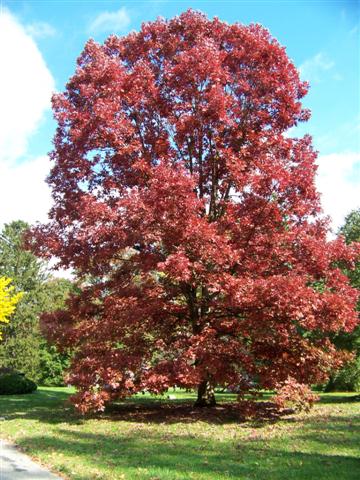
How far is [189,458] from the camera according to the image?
7.18 m

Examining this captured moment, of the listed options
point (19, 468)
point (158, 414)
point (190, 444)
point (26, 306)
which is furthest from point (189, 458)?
point (26, 306)

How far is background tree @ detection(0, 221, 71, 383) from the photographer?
3388 centimetres

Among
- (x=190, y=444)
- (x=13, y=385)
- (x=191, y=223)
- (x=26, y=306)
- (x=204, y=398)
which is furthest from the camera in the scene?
(x=26, y=306)

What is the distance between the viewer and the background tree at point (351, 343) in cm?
1714

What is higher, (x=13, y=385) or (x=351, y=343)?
(x=351, y=343)

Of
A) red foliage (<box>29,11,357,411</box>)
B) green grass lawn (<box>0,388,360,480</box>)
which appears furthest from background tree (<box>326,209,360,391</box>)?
green grass lawn (<box>0,388,360,480</box>)

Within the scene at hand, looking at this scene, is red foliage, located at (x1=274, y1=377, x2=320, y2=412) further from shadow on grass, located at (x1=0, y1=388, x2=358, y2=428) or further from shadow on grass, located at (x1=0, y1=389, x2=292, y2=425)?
shadow on grass, located at (x1=0, y1=389, x2=292, y2=425)

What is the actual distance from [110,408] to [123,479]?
8.71 metres

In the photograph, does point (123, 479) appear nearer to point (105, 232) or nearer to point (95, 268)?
point (105, 232)

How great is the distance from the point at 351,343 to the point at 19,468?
44.6 ft

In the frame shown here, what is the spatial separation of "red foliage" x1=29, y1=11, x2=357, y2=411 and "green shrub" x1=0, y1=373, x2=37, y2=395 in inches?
351

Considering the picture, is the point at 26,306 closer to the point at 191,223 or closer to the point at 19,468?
the point at 191,223

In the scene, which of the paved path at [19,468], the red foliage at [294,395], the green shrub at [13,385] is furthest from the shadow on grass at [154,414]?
the green shrub at [13,385]

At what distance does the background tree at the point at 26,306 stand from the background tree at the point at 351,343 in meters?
20.5
